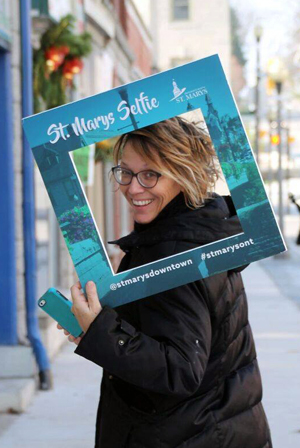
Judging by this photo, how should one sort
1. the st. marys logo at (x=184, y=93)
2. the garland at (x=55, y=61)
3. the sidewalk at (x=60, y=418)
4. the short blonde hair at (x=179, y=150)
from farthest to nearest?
the garland at (x=55, y=61), the sidewalk at (x=60, y=418), the short blonde hair at (x=179, y=150), the st. marys logo at (x=184, y=93)

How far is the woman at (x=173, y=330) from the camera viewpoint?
2377mm

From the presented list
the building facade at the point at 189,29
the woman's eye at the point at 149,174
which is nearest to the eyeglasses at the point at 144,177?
the woman's eye at the point at 149,174

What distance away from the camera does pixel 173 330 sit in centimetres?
238

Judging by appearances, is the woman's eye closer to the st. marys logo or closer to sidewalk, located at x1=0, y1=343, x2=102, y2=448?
the st. marys logo

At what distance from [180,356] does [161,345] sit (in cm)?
5

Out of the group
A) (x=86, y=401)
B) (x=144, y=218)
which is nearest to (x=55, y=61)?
(x=86, y=401)

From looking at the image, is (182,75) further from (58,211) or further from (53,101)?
(53,101)

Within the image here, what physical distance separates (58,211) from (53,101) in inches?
245

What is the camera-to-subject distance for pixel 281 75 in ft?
74.1

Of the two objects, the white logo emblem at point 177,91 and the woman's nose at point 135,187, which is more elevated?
the white logo emblem at point 177,91

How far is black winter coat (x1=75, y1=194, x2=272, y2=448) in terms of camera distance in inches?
93.4

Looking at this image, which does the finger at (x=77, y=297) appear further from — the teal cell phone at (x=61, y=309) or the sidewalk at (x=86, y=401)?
the sidewalk at (x=86, y=401)

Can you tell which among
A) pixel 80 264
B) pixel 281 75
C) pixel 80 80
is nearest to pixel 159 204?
pixel 80 264

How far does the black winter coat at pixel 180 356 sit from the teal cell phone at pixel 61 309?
2.7 inches
